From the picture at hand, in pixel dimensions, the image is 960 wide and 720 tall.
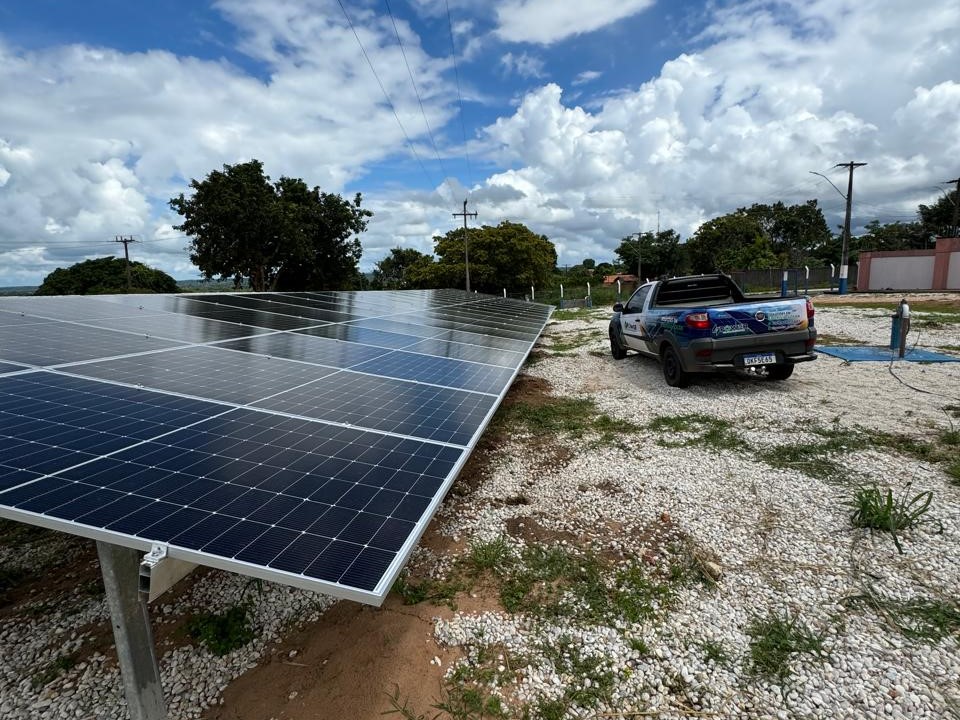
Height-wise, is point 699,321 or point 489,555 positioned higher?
point 699,321

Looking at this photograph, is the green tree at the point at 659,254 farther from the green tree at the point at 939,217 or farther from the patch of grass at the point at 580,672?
the patch of grass at the point at 580,672

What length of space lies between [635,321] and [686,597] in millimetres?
8383

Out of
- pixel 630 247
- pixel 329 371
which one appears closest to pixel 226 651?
pixel 329 371

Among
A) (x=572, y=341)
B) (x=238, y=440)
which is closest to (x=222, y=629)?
(x=238, y=440)

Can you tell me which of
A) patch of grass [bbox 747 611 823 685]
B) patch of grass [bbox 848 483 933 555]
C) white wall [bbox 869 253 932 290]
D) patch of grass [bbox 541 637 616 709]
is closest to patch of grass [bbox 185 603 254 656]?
patch of grass [bbox 541 637 616 709]

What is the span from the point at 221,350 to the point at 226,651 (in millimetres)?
4096

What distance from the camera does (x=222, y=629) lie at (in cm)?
370

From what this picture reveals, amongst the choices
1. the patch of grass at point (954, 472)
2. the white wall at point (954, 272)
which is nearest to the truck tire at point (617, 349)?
the patch of grass at point (954, 472)

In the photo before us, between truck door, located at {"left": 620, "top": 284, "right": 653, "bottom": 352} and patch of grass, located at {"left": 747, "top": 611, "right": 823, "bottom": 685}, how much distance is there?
775cm

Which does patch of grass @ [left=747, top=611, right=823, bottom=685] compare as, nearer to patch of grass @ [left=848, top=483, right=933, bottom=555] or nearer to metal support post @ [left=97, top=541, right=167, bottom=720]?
patch of grass @ [left=848, top=483, right=933, bottom=555]

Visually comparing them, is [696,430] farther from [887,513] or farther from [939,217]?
[939,217]

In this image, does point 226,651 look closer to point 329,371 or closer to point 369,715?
point 369,715

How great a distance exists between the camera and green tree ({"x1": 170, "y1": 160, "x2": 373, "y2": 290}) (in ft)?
105

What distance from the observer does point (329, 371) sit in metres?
6.21
